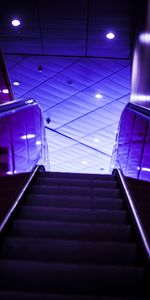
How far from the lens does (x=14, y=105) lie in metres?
4.48

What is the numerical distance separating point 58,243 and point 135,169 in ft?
8.57

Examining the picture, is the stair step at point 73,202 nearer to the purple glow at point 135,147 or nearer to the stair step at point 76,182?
the purple glow at point 135,147

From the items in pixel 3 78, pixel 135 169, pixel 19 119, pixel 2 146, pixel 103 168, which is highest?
pixel 3 78

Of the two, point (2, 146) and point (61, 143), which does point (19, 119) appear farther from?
point (61, 143)

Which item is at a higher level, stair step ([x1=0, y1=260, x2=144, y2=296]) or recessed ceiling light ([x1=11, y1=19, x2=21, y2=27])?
recessed ceiling light ([x1=11, y1=19, x2=21, y2=27])

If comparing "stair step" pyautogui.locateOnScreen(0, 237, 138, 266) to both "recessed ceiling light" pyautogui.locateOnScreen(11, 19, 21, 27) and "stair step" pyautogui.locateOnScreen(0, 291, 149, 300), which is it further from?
"recessed ceiling light" pyautogui.locateOnScreen(11, 19, 21, 27)

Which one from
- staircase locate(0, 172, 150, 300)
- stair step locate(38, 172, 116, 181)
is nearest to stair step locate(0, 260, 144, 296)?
staircase locate(0, 172, 150, 300)

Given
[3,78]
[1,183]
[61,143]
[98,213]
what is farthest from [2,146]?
[61,143]

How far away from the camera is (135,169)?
543 cm

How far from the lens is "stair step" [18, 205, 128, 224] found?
12.4 feet

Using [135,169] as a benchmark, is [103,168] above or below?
below

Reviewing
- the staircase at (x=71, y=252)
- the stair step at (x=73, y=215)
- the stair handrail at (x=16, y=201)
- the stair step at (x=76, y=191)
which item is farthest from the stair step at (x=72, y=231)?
the stair step at (x=76, y=191)

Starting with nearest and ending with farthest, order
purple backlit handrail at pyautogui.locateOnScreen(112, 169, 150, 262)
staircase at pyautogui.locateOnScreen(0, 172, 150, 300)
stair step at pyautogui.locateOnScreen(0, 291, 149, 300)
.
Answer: stair step at pyautogui.locateOnScreen(0, 291, 149, 300), staircase at pyautogui.locateOnScreen(0, 172, 150, 300), purple backlit handrail at pyautogui.locateOnScreen(112, 169, 150, 262)

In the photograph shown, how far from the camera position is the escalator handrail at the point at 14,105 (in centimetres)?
400
